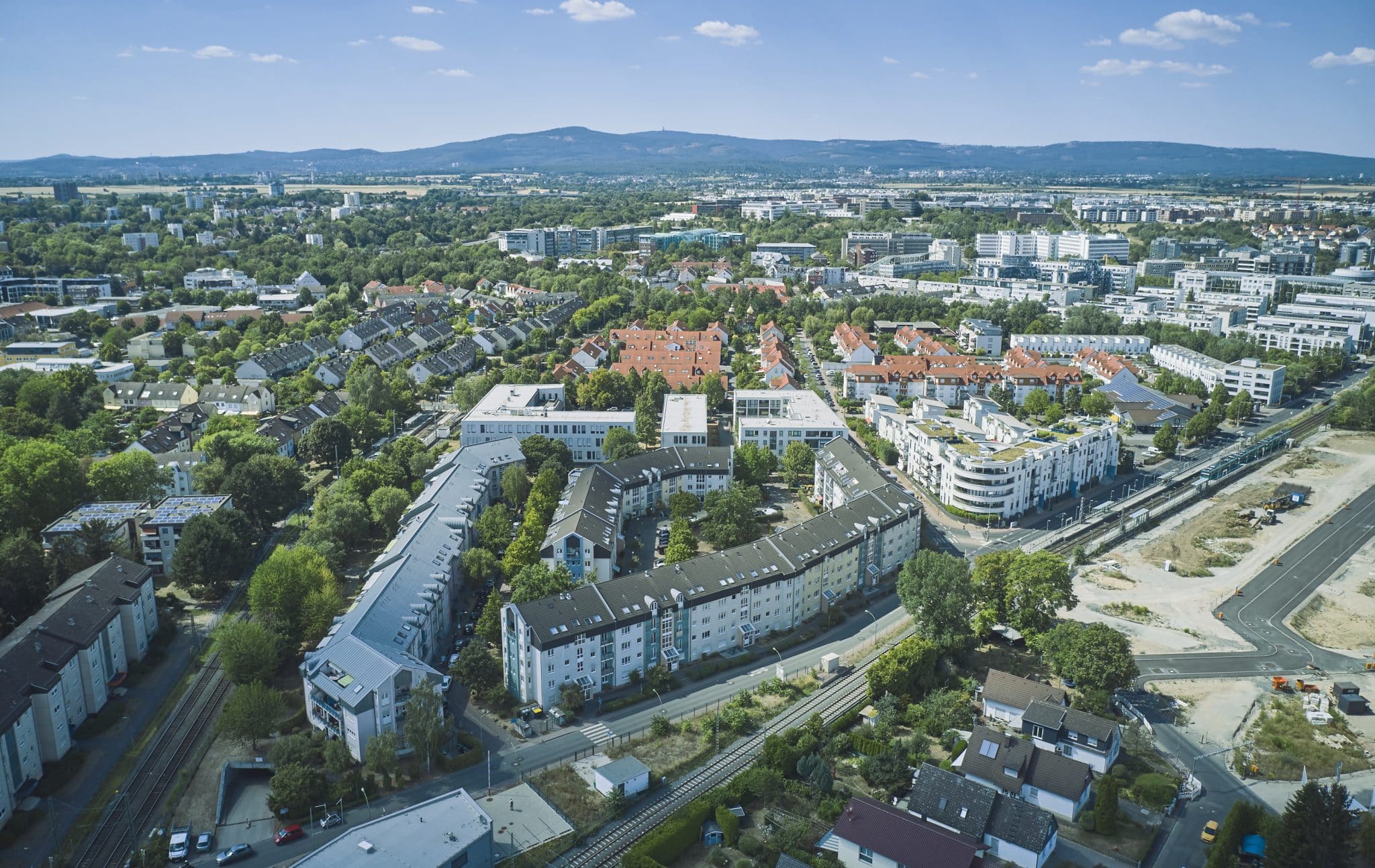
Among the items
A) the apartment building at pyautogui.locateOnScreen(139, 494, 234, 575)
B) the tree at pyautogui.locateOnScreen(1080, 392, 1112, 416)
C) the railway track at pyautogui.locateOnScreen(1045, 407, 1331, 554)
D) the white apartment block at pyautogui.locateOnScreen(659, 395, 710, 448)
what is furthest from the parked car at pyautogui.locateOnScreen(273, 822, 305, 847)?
the tree at pyautogui.locateOnScreen(1080, 392, 1112, 416)

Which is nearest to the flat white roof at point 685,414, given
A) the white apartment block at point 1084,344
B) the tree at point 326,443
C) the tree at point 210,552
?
the tree at point 326,443

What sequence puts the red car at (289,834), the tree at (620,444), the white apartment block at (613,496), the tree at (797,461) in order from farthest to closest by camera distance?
the tree at (620,444) → the tree at (797,461) → the white apartment block at (613,496) → the red car at (289,834)

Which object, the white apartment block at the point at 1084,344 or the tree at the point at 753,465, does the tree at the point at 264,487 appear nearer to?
the tree at the point at 753,465

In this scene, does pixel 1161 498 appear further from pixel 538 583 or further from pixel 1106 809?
pixel 538 583

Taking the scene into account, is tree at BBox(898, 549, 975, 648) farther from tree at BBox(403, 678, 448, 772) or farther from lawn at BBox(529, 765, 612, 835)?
tree at BBox(403, 678, 448, 772)

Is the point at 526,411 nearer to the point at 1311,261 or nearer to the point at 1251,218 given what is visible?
the point at 1311,261

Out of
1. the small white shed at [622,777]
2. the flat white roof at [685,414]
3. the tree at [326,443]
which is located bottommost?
the small white shed at [622,777]

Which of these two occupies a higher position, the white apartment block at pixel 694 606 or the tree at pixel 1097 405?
Result: the tree at pixel 1097 405
